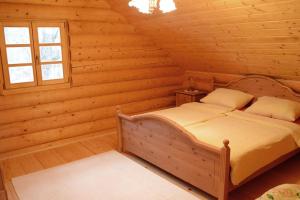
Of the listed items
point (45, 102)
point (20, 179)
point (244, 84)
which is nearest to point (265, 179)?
point (244, 84)

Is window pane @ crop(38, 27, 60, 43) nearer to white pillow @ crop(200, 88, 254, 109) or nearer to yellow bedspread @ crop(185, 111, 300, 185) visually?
yellow bedspread @ crop(185, 111, 300, 185)

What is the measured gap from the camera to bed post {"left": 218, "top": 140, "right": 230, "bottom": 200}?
7.78 feet

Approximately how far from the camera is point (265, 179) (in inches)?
121

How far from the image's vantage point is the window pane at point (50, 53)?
12.7 feet

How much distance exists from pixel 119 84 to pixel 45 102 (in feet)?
4.17

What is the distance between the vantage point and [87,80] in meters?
4.29

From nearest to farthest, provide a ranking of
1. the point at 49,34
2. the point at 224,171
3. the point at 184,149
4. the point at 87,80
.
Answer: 1. the point at 224,171
2. the point at 184,149
3. the point at 49,34
4. the point at 87,80

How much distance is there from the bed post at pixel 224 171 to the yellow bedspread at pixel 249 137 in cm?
7

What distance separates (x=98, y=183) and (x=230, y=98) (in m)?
2.30

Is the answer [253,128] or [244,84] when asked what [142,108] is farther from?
[253,128]

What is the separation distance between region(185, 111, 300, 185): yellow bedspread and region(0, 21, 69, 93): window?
2.15 meters

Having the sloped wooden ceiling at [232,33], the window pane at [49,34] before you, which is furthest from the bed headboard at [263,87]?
the window pane at [49,34]

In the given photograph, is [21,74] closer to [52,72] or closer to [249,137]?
[52,72]

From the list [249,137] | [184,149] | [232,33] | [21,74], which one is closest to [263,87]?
[232,33]
